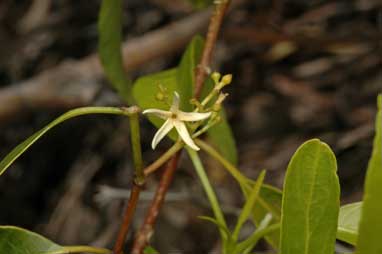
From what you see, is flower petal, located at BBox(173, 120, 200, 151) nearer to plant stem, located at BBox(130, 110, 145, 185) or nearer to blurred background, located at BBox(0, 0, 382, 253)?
plant stem, located at BBox(130, 110, 145, 185)

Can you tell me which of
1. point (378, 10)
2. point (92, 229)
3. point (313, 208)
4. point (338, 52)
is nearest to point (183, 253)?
point (92, 229)

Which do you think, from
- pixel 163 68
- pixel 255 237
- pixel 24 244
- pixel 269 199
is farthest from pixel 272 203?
pixel 163 68

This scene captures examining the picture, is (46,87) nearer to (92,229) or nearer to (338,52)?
(92,229)

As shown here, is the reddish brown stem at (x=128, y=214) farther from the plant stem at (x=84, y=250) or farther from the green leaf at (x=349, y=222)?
the green leaf at (x=349, y=222)

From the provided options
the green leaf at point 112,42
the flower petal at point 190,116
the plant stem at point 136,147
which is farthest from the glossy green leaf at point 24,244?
the green leaf at point 112,42

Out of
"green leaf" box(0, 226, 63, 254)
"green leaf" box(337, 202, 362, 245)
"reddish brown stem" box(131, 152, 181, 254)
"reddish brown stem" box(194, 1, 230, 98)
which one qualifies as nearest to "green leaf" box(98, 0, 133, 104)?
"reddish brown stem" box(194, 1, 230, 98)

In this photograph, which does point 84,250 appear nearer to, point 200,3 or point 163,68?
point 200,3
